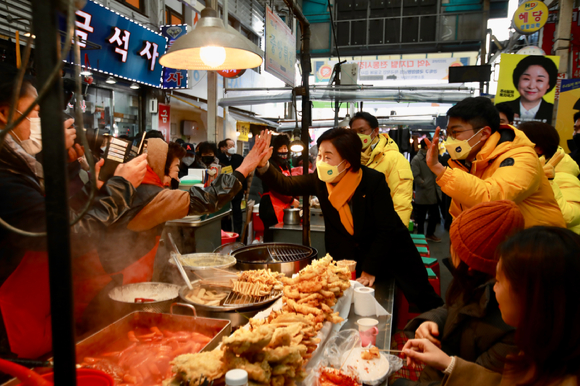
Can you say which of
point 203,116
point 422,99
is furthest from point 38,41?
point 203,116

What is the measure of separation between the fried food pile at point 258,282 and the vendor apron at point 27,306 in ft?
3.37

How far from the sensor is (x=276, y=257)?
9.45ft

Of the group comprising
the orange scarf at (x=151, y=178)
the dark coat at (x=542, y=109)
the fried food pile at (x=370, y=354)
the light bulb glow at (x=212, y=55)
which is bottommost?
the fried food pile at (x=370, y=354)

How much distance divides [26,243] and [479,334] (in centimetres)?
235

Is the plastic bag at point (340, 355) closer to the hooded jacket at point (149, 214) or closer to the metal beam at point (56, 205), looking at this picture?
the metal beam at point (56, 205)

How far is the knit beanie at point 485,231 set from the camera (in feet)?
5.75

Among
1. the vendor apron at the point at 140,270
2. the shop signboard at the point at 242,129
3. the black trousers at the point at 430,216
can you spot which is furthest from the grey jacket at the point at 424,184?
the vendor apron at the point at 140,270

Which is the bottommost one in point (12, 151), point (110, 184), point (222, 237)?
point (222, 237)

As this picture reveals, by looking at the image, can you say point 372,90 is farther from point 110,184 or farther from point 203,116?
point 110,184

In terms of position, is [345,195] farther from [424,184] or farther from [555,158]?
[424,184]

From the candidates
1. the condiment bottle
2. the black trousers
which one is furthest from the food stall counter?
the black trousers

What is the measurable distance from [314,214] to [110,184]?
392 centimetres

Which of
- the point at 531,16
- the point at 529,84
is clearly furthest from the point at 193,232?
the point at 531,16

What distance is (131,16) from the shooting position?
8.47 metres
